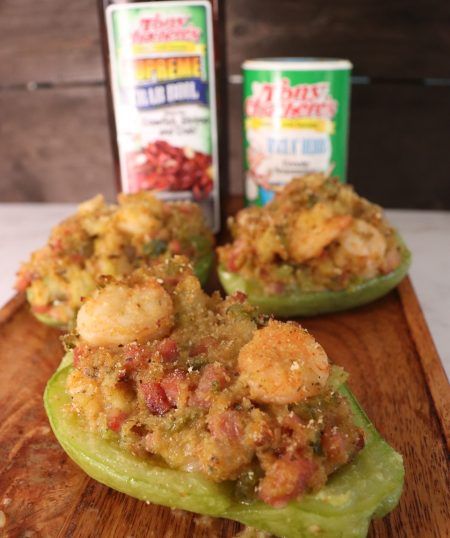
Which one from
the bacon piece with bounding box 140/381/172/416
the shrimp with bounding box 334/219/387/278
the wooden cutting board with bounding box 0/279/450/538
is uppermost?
the bacon piece with bounding box 140/381/172/416

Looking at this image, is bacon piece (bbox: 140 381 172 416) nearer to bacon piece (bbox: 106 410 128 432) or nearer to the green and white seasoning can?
bacon piece (bbox: 106 410 128 432)

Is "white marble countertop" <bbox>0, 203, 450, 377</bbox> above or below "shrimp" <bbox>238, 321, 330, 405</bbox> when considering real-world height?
below

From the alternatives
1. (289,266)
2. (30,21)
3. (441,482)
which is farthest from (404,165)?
(441,482)

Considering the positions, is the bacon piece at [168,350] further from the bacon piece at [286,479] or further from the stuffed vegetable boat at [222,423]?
the bacon piece at [286,479]

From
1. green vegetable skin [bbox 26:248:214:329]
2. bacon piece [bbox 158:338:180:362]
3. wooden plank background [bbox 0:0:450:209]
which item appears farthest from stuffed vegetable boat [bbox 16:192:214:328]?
wooden plank background [bbox 0:0:450:209]

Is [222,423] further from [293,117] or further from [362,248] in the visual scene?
[293,117]

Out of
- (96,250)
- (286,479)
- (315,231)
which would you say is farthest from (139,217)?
(286,479)

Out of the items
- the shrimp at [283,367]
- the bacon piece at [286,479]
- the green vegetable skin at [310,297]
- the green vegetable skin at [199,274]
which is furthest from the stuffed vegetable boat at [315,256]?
the bacon piece at [286,479]
